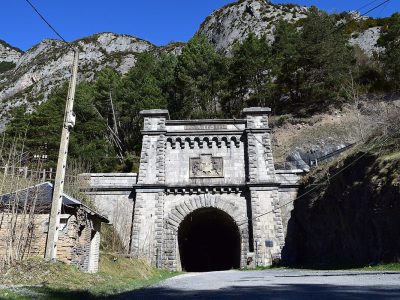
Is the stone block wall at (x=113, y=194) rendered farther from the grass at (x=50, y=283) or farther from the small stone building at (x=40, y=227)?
the grass at (x=50, y=283)

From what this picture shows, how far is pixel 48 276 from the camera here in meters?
7.91

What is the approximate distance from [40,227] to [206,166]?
12661mm

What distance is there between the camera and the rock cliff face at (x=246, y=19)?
52.9m

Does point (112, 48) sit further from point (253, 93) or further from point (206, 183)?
point (206, 183)

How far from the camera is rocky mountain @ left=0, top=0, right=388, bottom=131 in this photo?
175 feet

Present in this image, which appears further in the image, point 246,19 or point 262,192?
point 246,19

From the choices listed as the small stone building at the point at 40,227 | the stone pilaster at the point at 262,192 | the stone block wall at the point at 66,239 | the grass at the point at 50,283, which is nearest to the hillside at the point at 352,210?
the stone pilaster at the point at 262,192

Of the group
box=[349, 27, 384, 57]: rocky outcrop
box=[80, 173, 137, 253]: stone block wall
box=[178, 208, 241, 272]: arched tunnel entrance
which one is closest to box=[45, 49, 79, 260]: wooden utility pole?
Answer: box=[80, 173, 137, 253]: stone block wall

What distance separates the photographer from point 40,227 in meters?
10.6

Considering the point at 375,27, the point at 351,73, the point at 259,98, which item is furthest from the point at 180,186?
the point at 375,27

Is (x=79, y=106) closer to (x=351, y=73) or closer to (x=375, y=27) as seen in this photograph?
(x=351, y=73)

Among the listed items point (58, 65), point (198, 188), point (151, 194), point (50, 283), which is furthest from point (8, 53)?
point (50, 283)

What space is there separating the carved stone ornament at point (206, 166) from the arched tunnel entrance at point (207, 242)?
2266 millimetres

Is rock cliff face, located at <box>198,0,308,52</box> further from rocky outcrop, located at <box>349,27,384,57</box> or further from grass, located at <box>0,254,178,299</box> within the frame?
grass, located at <box>0,254,178,299</box>
